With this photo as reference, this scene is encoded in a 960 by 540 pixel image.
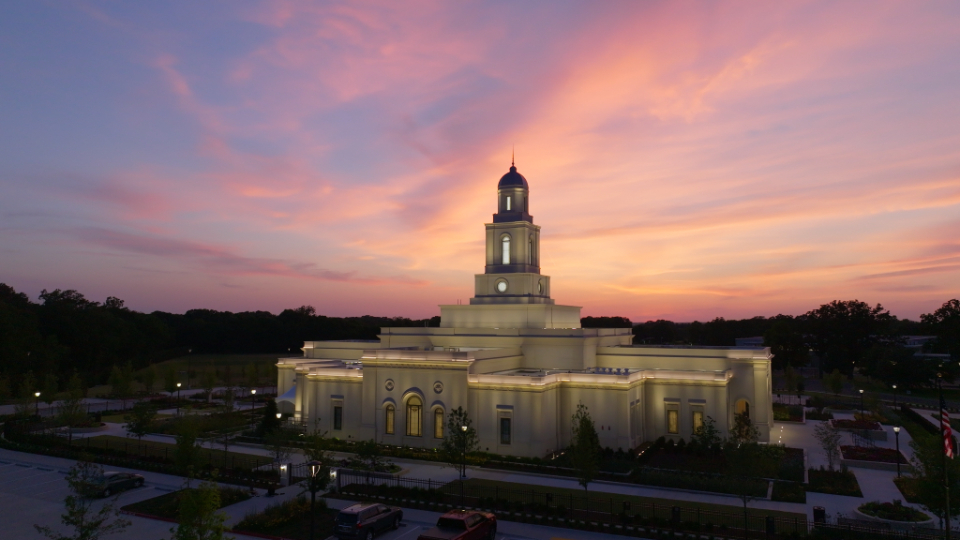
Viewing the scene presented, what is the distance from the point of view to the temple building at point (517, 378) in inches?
1497

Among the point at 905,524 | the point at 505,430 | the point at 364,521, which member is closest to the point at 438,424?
the point at 505,430

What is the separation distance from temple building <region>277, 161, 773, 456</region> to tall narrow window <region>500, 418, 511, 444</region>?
0.23 ft

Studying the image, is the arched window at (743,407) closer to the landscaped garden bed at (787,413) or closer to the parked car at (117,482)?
the landscaped garden bed at (787,413)

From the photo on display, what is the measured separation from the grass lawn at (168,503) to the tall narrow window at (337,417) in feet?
44.3

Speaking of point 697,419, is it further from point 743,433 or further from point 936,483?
point 936,483

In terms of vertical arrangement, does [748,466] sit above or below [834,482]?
above

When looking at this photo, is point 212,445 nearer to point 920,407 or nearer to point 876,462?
point 876,462

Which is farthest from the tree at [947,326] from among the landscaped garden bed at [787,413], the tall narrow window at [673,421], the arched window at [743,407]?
the tall narrow window at [673,421]

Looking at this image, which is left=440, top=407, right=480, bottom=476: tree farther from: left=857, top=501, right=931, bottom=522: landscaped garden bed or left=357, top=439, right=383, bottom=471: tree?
left=857, top=501, right=931, bottom=522: landscaped garden bed

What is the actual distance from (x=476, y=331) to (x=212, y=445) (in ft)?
66.6

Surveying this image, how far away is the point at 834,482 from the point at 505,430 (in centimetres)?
1786

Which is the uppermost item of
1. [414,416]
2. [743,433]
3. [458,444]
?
[414,416]

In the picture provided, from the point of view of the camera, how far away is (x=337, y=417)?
42969 millimetres

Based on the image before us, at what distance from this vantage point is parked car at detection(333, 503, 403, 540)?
22.3m
